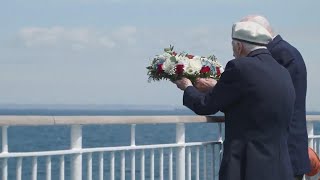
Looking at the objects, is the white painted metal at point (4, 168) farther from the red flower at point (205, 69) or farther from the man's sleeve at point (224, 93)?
the red flower at point (205, 69)

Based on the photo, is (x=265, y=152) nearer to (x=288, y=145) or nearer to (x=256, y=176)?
(x=256, y=176)

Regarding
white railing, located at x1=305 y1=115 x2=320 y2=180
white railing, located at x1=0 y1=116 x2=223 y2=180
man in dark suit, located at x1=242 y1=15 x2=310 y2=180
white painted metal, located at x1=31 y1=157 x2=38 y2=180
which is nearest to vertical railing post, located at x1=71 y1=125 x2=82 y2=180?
white railing, located at x1=0 y1=116 x2=223 y2=180

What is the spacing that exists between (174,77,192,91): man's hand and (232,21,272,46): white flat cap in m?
0.64

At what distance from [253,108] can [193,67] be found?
940 millimetres

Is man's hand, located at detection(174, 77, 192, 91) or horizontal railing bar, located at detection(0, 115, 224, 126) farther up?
man's hand, located at detection(174, 77, 192, 91)


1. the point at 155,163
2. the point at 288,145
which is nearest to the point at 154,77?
the point at 155,163

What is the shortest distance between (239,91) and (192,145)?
55.1 inches

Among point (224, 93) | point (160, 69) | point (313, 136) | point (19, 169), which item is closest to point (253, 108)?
point (224, 93)

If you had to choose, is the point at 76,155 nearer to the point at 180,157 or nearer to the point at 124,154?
the point at 124,154

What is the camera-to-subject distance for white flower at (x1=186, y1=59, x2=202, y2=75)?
544cm

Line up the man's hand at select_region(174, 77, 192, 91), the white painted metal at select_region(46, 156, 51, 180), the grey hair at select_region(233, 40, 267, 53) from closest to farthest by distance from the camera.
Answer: the grey hair at select_region(233, 40, 267, 53) → the white painted metal at select_region(46, 156, 51, 180) → the man's hand at select_region(174, 77, 192, 91)

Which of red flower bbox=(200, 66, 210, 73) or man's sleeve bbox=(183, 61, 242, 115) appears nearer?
man's sleeve bbox=(183, 61, 242, 115)

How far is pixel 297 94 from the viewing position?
5.16m

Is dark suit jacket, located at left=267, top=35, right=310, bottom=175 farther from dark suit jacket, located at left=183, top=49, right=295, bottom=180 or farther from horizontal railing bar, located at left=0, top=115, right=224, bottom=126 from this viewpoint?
horizontal railing bar, located at left=0, top=115, right=224, bottom=126
